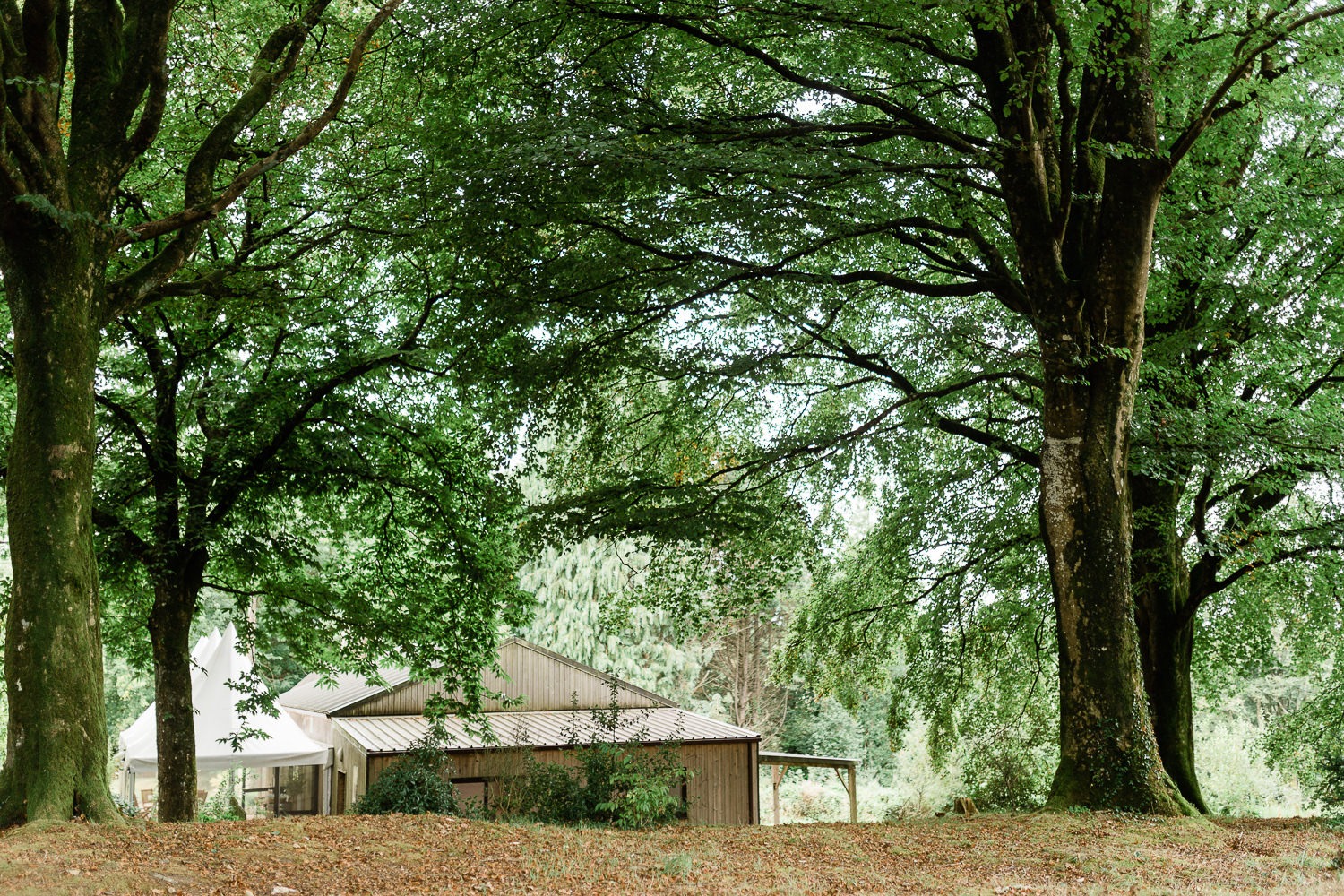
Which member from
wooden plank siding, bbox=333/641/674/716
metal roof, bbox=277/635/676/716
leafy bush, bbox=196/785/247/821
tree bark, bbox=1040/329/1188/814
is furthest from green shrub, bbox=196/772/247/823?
tree bark, bbox=1040/329/1188/814

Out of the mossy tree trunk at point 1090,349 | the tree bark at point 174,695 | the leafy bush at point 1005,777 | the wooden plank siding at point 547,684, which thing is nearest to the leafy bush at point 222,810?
the wooden plank siding at point 547,684

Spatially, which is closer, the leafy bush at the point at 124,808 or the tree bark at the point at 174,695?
the leafy bush at the point at 124,808

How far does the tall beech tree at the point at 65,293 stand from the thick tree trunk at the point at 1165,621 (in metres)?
10.8

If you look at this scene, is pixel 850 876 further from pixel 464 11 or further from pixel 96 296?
pixel 464 11

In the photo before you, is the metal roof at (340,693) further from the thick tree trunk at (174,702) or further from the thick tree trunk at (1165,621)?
the thick tree trunk at (1165,621)

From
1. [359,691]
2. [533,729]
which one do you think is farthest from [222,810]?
[533,729]

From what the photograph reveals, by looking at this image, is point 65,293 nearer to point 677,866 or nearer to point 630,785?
point 677,866

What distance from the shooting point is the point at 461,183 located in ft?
31.9

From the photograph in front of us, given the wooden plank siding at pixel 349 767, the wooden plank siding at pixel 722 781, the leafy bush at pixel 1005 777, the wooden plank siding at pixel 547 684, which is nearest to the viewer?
the leafy bush at pixel 1005 777

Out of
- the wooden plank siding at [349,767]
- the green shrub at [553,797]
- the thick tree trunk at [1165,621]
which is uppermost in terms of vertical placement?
the thick tree trunk at [1165,621]

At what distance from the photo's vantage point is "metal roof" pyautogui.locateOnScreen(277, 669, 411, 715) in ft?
77.5

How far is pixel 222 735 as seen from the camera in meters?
18.1

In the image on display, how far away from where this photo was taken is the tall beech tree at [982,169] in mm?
9000

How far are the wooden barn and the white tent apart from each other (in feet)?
4.67
